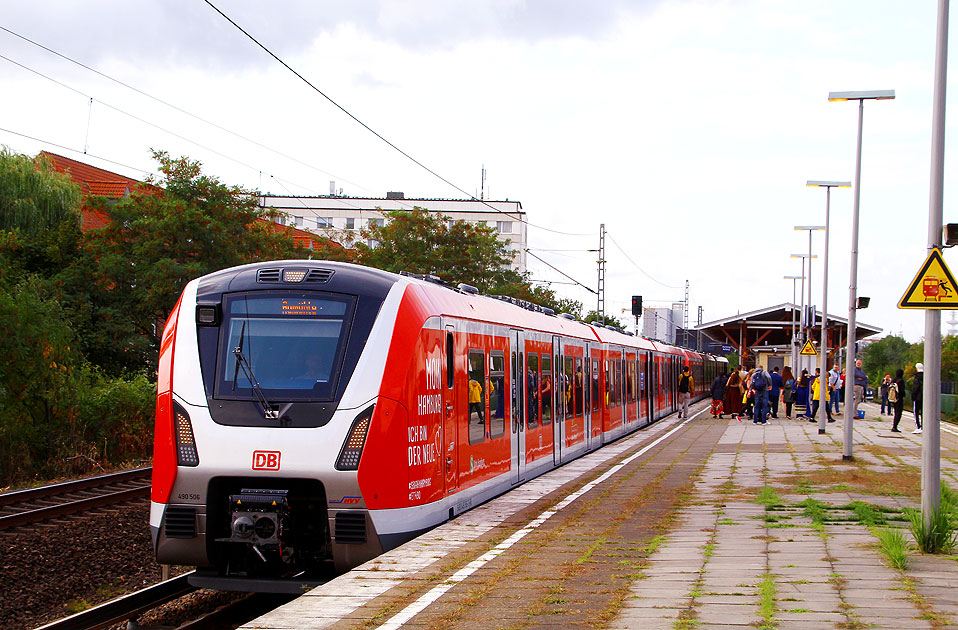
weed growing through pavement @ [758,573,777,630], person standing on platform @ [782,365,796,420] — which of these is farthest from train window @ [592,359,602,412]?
weed growing through pavement @ [758,573,777,630]

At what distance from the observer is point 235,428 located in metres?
9.20

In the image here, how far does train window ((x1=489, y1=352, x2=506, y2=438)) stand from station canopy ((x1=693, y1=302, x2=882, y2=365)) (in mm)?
32756

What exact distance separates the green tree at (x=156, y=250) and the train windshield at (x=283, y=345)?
794 inches

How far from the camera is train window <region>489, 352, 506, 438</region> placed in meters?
13.1

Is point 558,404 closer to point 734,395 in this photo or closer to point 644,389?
point 644,389

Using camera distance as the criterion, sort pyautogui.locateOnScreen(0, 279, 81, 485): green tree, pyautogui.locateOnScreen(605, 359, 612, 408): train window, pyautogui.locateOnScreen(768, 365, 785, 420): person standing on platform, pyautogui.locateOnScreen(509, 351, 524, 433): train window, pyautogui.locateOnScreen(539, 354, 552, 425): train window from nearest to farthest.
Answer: pyautogui.locateOnScreen(509, 351, 524, 433): train window → pyautogui.locateOnScreen(539, 354, 552, 425): train window → pyautogui.locateOnScreen(0, 279, 81, 485): green tree → pyautogui.locateOnScreen(605, 359, 612, 408): train window → pyautogui.locateOnScreen(768, 365, 785, 420): person standing on platform

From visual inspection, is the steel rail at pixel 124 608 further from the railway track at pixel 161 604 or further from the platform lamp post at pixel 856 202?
the platform lamp post at pixel 856 202

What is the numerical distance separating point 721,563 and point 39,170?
30.9m

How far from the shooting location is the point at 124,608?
9266 mm

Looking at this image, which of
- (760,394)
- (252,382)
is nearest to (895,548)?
(252,382)

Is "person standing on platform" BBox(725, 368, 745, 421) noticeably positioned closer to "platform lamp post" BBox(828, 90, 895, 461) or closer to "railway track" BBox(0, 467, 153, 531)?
"platform lamp post" BBox(828, 90, 895, 461)

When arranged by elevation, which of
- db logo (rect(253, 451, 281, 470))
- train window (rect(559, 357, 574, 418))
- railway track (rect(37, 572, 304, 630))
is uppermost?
train window (rect(559, 357, 574, 418))

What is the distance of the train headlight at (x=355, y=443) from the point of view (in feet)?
29.5

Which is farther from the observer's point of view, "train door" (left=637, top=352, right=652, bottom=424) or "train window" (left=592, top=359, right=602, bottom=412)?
"train door" (left=637, top=352, right=652, bottom=424)
